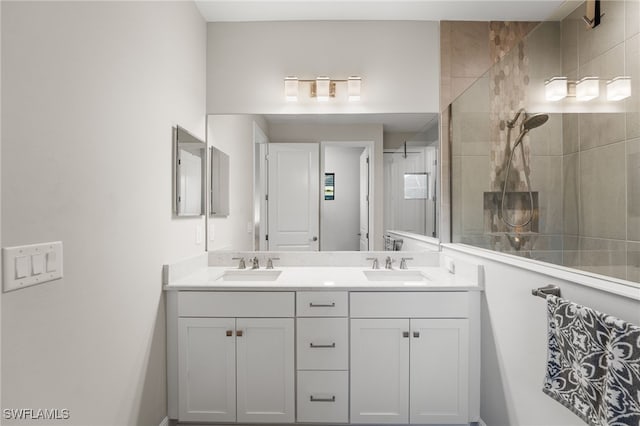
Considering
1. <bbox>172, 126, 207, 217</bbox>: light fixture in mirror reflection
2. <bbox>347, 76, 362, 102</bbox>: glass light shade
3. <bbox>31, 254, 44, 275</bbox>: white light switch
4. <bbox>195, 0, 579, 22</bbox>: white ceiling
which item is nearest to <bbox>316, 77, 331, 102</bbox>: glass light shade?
<bbox>347, 76, 362, 102</bbox>: glass light shade

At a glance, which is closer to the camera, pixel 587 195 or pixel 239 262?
pixel 587 195

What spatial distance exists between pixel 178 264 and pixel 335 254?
1.05 meters

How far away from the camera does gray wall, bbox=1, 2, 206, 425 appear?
93 cm

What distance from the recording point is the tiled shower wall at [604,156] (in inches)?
59.2

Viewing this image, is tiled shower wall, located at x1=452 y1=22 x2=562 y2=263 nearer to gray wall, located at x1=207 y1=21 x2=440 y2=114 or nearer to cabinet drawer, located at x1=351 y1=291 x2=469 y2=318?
gray wall, located at x1=207 y1=21 x2=440 y2=114

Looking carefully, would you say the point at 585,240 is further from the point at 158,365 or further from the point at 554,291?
the point at 158,365

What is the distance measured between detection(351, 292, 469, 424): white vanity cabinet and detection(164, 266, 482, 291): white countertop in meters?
0.06

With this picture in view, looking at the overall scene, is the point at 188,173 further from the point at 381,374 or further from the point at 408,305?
the point at 381,374

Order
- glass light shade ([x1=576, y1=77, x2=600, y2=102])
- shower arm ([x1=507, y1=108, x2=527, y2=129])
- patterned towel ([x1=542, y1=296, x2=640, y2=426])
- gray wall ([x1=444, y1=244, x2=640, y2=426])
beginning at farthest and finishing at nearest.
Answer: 1. shower arm ([x1=507, y1=108, x2=527, y2=129])
2. glass light shade ([x1=576, y1=77, x2=600, y2=102])
3. gray wall ([x1=444, y1=244, x2=640, y2=426])
4. patterned towel ([x1=542, y1=296, x2=640, y2=426])

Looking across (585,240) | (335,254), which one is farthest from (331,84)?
(585,240)

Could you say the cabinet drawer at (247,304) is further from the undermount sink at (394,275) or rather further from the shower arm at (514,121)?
the shower arm at (514,121)

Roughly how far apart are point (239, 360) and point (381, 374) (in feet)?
2.54

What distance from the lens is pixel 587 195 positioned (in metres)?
1.79

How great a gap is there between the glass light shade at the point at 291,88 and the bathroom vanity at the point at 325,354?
4.36 ft
